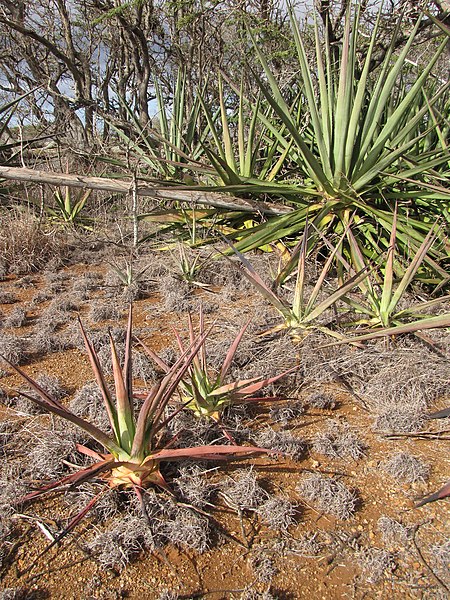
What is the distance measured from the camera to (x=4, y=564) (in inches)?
56.0

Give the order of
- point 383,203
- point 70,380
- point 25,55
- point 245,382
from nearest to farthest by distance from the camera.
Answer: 1. point 245,382
2. point 70,380
3. point 383,203
4. point 25,55

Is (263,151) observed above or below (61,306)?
above

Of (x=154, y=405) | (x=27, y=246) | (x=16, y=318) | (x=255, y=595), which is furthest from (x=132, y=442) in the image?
(x=27, y=246)

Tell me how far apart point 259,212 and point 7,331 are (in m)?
1.97

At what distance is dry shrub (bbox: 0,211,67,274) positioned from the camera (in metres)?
4.10

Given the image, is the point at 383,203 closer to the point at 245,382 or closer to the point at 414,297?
the point at 414,297

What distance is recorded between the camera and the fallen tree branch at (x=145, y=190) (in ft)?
11.5

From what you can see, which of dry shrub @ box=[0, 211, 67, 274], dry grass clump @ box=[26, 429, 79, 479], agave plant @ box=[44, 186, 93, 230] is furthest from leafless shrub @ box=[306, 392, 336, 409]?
agave plant @ box=[44, 186, 93, 230]

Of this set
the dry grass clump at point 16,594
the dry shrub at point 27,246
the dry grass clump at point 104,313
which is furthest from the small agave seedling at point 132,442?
the dry shrub at point 27,246

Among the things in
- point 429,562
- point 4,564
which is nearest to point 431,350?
point 429,562

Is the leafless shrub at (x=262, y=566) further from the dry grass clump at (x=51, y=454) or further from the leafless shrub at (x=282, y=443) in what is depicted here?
the dry grass clump at (x=51, y=454)

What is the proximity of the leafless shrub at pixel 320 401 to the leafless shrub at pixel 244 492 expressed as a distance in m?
0.56

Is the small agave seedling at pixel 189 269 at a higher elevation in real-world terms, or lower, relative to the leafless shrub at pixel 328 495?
higher

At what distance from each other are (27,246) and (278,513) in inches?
135
